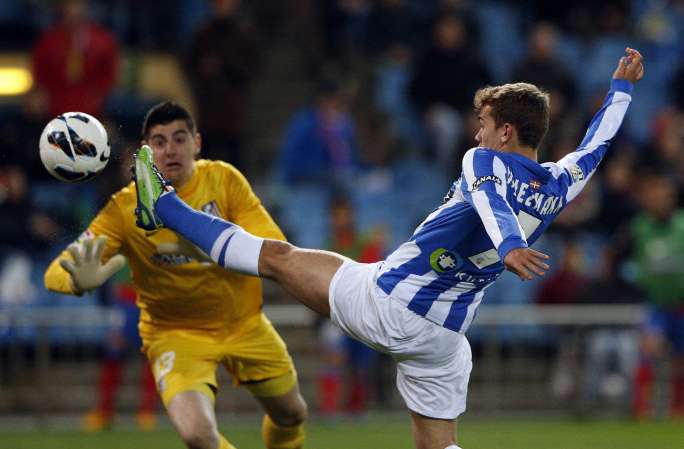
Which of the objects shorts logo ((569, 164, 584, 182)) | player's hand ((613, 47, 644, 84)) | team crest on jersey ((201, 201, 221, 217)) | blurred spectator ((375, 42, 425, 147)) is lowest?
team crest on jersey ((201, 201, 221, 217))

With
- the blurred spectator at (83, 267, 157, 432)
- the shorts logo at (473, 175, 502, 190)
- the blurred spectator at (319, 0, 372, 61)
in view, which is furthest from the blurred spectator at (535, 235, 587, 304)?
the shorts logo at (473, 175, 502, 190)

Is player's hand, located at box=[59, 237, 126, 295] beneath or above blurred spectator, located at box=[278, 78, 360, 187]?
beneath

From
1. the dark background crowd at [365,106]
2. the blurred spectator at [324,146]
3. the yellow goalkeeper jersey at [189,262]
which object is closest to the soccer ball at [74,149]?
the yellow goalkeeper jersey at [189,262]

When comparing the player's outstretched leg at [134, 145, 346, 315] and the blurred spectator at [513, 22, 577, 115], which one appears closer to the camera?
the player's outstretched leg at [134, 145, 346, 315]

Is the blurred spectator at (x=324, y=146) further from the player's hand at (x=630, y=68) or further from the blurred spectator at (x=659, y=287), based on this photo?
the player's hand at (x=630, y=68)

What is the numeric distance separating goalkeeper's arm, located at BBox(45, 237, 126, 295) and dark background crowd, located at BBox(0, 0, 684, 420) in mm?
5302

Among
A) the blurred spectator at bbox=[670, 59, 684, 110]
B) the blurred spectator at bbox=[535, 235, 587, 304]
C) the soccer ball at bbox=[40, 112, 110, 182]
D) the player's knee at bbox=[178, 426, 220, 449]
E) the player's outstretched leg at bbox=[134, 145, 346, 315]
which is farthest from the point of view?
the blurred spectator at bbox=[670, 59, 684, 110]

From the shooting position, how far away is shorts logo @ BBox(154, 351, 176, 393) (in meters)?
8.26

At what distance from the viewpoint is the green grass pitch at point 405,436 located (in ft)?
38.9

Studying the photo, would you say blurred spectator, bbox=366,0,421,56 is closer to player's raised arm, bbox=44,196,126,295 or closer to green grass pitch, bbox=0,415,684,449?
green grass pitch, bbox=0,415,684,449

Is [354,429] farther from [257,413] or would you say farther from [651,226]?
[651,226]

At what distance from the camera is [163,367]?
8320mm

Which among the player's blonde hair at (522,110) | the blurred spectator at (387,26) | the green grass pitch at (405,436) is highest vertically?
the blurred spectator at (387,26)

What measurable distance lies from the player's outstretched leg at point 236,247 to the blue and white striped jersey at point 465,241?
37 cm
